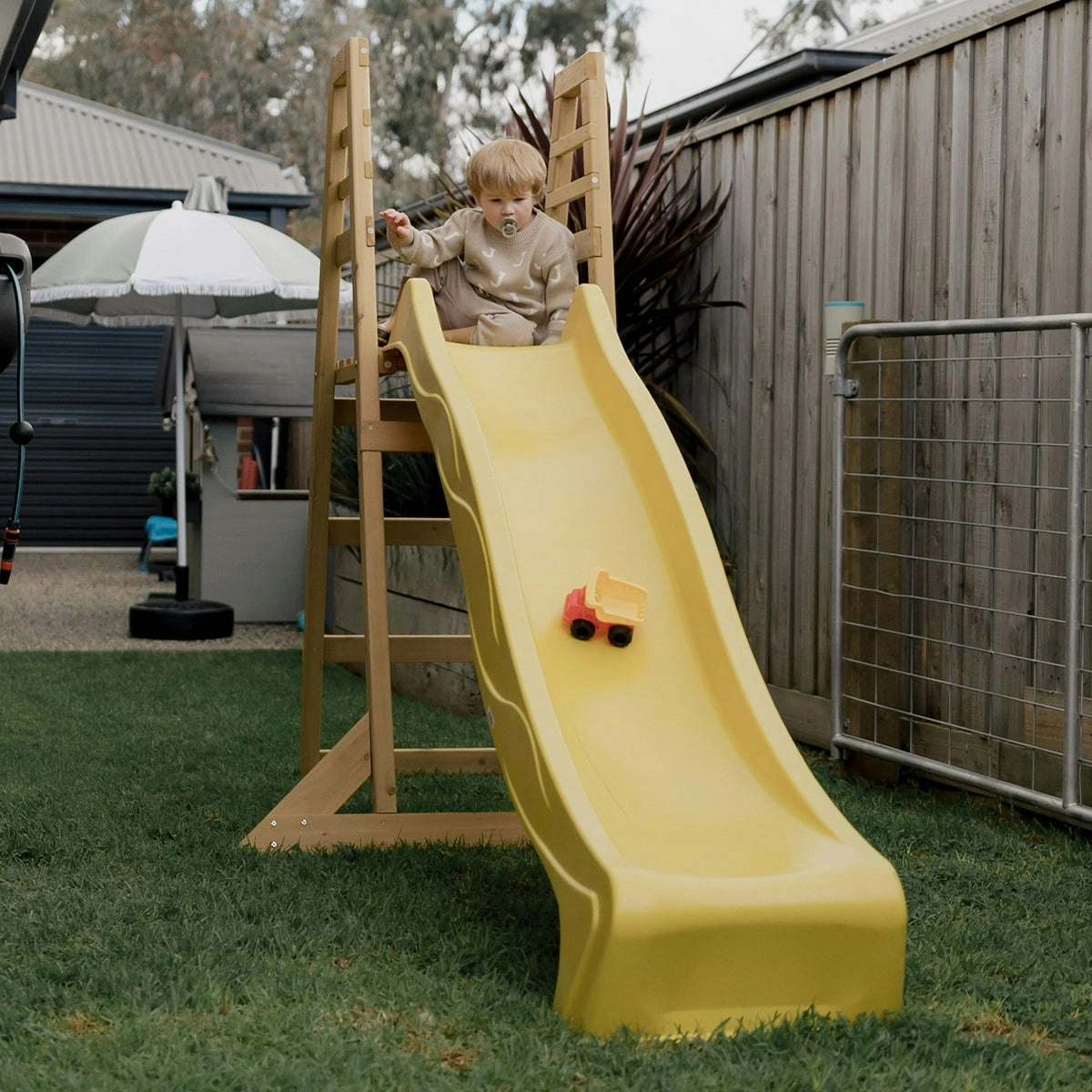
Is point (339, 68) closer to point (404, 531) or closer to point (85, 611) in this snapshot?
point (404, 531)

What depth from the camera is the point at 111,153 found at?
16.0 meters

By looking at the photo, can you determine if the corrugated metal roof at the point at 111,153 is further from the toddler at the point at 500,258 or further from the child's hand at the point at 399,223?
the child's hand at the point at 399,223

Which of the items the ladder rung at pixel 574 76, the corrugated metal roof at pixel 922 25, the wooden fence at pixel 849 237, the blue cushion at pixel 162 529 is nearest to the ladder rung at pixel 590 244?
the ladder rung at pixel 574 76

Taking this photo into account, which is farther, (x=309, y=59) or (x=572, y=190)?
(x=309, y=59)

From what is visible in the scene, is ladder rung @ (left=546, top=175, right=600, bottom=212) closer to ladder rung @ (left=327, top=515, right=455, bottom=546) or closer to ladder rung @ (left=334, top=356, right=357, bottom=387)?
ladder rung @ (left=334, top=356, right=357, bottom=387)

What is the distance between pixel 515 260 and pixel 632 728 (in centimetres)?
151

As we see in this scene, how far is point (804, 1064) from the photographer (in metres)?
2.27

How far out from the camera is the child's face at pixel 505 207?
384 centimetres

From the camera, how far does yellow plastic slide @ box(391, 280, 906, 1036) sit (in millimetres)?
2379

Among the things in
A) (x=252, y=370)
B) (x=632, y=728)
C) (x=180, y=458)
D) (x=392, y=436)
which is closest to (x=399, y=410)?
(x=392, y=436)

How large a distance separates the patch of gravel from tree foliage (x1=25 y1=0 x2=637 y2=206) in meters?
18.3

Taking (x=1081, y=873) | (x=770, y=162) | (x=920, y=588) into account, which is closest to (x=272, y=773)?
(x=920, y=588)

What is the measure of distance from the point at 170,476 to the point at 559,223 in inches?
272

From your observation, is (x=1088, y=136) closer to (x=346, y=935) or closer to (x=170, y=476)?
(x=346, y=935)
